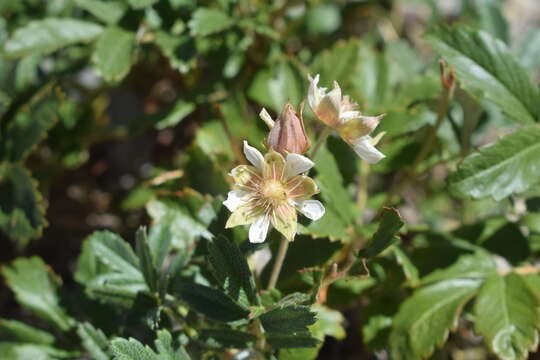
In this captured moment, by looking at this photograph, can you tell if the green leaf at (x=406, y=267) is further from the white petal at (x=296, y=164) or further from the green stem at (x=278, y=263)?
the white petal at (x=296, y=164)

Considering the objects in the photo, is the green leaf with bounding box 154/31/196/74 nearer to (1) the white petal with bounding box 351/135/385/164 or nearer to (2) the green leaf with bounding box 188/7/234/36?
(2) the green leaf with bounding box 188/7/234/36

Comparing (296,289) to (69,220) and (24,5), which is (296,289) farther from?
(24,5)

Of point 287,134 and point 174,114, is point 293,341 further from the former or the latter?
point 174,114

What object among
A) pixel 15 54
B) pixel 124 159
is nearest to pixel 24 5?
pixel 15 54

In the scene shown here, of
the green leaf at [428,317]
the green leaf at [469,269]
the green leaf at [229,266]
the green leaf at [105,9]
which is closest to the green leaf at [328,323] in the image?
the green leaf at [428,317]

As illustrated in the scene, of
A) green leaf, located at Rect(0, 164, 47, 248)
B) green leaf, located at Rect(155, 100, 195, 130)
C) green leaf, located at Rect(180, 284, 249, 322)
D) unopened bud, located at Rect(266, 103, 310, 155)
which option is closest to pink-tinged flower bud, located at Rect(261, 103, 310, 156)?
unopened bud, located at Rect(266, 103, 310, 155)

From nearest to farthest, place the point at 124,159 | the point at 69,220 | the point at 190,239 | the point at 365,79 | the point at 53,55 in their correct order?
the point at 190,239 → the point at 365,79 → the point at 53,55 → the point at 69,220 → the point at 124,159

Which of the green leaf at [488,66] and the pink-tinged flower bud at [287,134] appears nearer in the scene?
the pink-tinged flower bud at [287,134]
